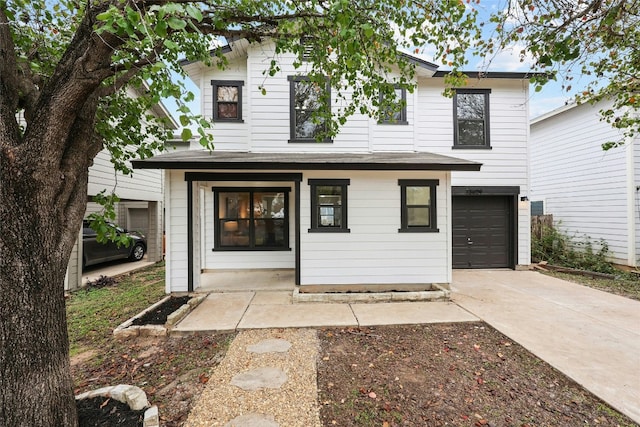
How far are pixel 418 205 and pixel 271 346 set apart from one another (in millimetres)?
4436

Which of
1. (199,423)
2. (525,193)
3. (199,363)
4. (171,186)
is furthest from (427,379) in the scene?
(525,193)

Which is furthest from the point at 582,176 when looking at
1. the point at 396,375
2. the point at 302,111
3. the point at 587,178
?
the point at 396,375

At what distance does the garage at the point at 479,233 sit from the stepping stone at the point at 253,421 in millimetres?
7635

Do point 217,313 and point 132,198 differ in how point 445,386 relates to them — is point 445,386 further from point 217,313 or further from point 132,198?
point 132,198

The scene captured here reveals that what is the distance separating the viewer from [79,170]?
2289 mm

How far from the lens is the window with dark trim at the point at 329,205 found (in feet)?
20.2

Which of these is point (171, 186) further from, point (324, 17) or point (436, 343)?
point (436, 343)

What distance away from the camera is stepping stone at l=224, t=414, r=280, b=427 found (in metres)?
2.36

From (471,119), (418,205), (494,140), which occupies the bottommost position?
(418,205)

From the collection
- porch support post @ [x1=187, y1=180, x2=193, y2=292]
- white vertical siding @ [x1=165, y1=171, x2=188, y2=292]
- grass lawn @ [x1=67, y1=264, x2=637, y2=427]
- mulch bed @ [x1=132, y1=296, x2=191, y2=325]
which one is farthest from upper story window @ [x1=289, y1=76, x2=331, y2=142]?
grass lawn @ [x1=67, y1=264, x2=637, y2=427]

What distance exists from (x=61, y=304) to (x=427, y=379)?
3587mm

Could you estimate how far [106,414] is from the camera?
2289 mm

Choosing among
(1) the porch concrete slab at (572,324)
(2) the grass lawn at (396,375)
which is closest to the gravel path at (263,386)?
(2) the grass lawn at (396,375)

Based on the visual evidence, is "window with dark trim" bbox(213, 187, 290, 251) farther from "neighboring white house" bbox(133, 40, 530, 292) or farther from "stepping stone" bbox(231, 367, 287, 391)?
"stepping stone" bbox(231, 367, 287, 391)
